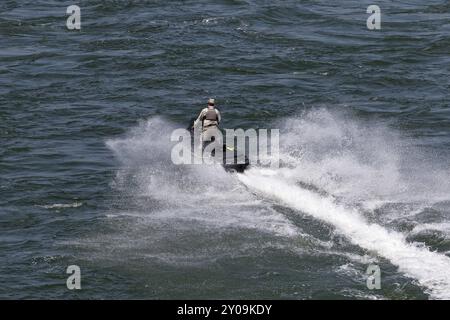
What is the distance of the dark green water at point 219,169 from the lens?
24.6m

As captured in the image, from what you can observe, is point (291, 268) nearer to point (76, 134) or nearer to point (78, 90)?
point (76, 134)

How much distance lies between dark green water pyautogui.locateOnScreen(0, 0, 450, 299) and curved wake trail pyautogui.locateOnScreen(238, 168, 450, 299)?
66 mm

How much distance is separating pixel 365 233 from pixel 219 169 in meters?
6.31

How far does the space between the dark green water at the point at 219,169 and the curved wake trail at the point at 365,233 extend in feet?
0.22

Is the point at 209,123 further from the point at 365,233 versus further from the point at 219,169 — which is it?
the point at 365,233

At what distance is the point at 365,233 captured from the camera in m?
26.3

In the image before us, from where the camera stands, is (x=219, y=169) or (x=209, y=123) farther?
(x=209, y=123)

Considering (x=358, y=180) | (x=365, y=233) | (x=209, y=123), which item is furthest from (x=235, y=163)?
(x=365, y=233)

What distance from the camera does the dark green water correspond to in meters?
24.6

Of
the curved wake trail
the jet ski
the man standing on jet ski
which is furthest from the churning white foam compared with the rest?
the man standing on jet ski

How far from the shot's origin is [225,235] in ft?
86.3

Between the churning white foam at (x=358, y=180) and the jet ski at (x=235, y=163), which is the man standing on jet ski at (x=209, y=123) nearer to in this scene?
the jet ski at (x=235, y=163)

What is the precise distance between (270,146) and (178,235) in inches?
339
